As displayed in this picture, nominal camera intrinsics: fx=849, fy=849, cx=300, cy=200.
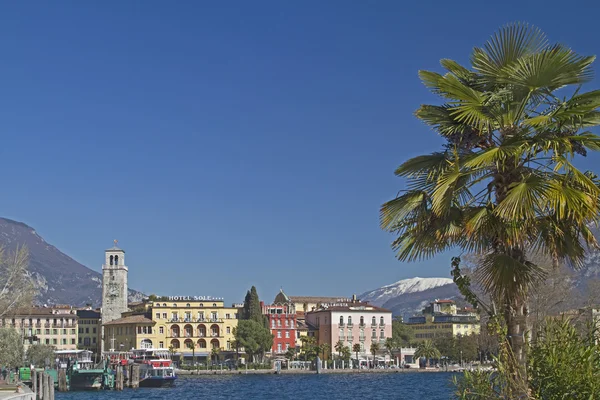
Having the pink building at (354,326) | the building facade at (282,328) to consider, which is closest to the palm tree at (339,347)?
the pink building at (354,326)

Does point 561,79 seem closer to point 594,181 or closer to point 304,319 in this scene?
point 594,181

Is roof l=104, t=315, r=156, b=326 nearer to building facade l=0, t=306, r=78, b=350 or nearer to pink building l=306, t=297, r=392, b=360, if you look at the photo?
building facade l=0, t=306, r=78, b=350

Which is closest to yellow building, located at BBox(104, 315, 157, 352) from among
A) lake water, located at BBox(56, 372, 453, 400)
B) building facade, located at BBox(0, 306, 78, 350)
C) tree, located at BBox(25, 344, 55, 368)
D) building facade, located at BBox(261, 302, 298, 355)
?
tree, located at BBox(25, 344, 55, 368)

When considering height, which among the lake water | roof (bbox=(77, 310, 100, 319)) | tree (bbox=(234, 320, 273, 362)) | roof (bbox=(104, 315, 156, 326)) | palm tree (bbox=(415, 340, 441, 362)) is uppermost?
roof (bbox=(77, 310, 100, 319))

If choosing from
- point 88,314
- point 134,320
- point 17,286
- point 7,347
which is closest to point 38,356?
point 134,320

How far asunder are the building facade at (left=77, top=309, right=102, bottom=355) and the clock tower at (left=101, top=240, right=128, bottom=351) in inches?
200

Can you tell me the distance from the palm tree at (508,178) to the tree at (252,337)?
351ft

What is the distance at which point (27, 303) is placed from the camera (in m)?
50.5

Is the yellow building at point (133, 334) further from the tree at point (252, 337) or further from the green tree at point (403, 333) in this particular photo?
the green tree at point (403, 333)

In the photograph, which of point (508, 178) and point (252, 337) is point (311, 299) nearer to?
point (252, 337)

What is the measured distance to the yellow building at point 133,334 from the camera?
401ft

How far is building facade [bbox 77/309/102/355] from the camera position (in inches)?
5492

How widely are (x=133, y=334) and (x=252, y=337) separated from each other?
18.8m

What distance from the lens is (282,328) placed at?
129875 mm
